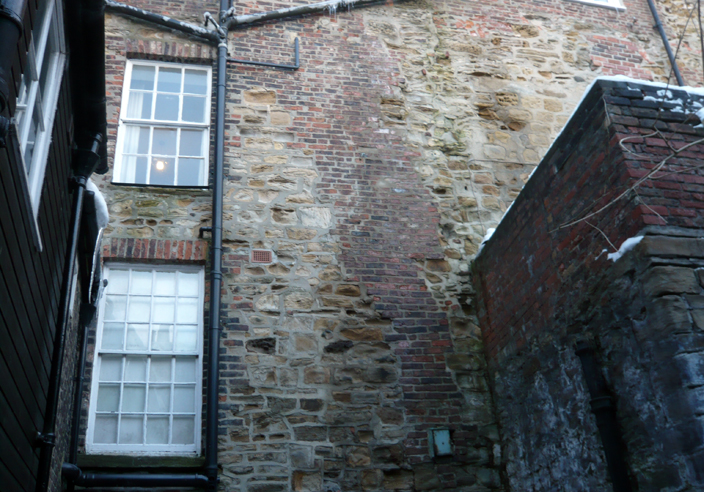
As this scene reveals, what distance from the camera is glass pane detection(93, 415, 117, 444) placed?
6352mm

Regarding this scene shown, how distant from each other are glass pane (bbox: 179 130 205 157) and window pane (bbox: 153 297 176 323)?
1.92m

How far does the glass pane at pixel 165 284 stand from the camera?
7.23 meters

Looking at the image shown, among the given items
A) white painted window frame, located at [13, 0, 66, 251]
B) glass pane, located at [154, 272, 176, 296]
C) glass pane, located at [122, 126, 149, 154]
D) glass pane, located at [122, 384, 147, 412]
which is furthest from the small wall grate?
white painted window frame, located at [13, 0, 66, 251]

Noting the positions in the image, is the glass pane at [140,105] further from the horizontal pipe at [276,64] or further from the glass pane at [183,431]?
the glass pane at [183,431]

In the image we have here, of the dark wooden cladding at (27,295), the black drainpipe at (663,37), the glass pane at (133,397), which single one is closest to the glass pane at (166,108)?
the dark wooden cladding at (27,295)

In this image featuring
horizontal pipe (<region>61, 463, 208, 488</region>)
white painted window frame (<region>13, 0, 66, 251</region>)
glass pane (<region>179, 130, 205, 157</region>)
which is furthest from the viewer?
glass pane (<region>179, 130, 205, 157</region>)

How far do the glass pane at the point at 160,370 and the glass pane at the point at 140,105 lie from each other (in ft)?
10.2

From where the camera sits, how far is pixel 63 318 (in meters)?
4.97

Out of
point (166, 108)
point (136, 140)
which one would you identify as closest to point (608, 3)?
point (166, 108)

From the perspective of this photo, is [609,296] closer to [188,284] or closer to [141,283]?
[188,284]

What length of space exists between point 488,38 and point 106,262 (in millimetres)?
6172

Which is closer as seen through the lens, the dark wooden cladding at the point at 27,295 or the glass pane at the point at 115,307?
the dark wooden cladding at the point at 27,295

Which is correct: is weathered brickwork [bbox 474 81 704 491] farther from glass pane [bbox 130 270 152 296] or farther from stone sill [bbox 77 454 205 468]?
glass pane [bbox 130 270 152 296]

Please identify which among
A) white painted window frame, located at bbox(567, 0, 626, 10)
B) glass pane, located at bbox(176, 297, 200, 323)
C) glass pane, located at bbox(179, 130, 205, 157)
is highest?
white painted window frame, located at bbox(567, 0, 626, 10)
